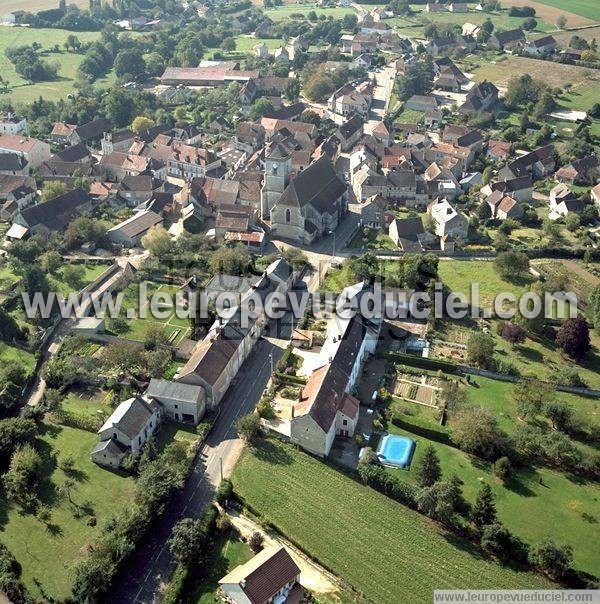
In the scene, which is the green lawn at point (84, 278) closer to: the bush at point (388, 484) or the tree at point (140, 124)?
the bush at point (388, 484)

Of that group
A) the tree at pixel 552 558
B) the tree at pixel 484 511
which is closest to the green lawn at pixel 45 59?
the tree at pixel 484 511

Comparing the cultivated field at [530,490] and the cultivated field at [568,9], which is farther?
the cultivated field at [568,9]

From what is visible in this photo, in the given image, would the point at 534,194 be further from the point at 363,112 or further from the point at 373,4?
the point at 373,4

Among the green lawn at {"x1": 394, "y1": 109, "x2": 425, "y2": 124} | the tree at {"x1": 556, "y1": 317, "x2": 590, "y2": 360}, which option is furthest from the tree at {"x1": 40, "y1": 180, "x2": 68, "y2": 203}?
the tree at {"x1": 556, "y1": 317, "x2": 590, "y2": 360}

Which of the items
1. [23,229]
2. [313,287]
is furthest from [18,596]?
[23,229]

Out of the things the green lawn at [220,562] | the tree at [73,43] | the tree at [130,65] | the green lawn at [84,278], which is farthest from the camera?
the tree at [73,43]

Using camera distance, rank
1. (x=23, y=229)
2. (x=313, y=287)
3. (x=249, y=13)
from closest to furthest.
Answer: (x=313, y=287), (x=23, y=229), (x=249, y=13)
